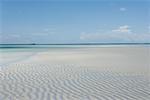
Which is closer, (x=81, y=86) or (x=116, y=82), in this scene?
(x=81, y=86)

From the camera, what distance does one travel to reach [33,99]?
4.52 metres

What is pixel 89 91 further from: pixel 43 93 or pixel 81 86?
pixel 43 93

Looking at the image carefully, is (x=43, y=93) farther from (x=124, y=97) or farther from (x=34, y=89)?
(x=124, y=97)

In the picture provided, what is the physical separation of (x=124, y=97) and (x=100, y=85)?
128cm

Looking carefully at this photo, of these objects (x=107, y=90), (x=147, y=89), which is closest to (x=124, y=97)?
(x=107, y=90)

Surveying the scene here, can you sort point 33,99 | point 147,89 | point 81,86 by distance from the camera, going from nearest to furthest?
1. point 33,99
2. point 147,89
3. point 81,86

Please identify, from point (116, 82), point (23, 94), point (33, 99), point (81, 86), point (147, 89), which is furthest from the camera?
point (116, 82)

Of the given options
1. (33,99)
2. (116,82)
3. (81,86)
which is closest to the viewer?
(33,99)

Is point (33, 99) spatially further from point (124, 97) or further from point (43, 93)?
point (124, 97)

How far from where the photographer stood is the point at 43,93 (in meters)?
5.01

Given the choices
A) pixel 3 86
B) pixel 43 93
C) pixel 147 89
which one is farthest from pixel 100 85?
pixel 3 86

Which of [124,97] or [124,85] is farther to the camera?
[124,85]

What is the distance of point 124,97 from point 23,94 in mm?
2409

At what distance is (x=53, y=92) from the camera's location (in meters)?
5.10
